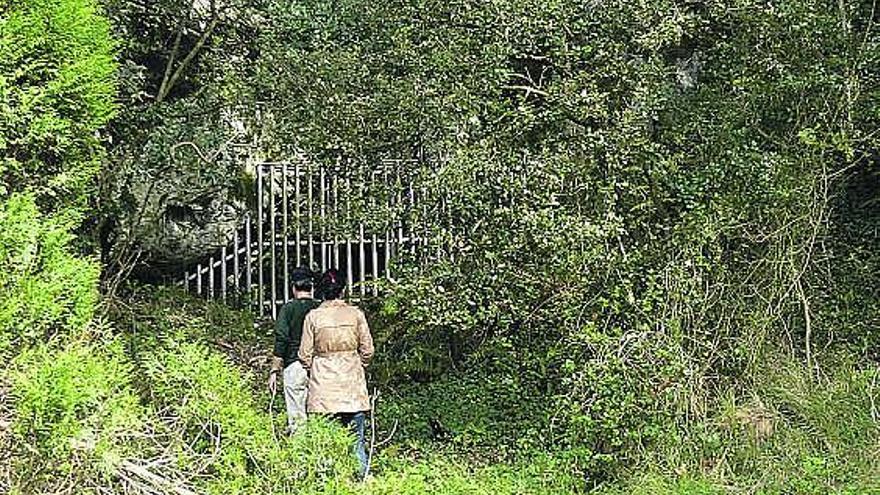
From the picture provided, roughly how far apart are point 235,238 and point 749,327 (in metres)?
6.06

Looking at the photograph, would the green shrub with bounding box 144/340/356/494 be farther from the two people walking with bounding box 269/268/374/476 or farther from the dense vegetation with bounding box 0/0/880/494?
the two people walking with bounding box 269/268/374/476

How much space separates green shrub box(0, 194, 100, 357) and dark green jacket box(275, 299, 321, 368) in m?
1.57

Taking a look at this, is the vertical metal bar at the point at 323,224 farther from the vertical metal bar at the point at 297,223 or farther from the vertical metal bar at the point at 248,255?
the vertical metal bar at the point at 248,255

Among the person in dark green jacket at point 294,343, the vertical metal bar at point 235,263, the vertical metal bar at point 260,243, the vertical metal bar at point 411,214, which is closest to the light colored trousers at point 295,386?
the person in dark green jacket at point 294,343

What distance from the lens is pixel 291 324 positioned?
671 centimetres

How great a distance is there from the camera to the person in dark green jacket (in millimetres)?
6707

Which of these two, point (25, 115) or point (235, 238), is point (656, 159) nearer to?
point (25, 115)

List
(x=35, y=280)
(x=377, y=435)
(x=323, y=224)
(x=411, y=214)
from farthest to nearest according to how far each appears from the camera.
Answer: (x=323, y=224) < (x=377, y=435) < (x=411, y=214) < (x=35, y=280)

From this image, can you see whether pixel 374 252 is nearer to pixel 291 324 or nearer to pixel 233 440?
pixel 291 324

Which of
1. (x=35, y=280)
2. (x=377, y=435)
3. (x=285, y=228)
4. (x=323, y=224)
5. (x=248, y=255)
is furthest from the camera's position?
(x=248, y=255)

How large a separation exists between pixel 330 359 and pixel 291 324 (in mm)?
497

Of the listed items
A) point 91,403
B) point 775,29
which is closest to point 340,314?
point 91,403

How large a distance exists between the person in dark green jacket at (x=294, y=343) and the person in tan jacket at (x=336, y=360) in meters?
0.24

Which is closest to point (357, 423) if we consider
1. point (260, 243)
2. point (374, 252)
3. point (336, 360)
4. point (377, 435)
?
point (336, 360)
